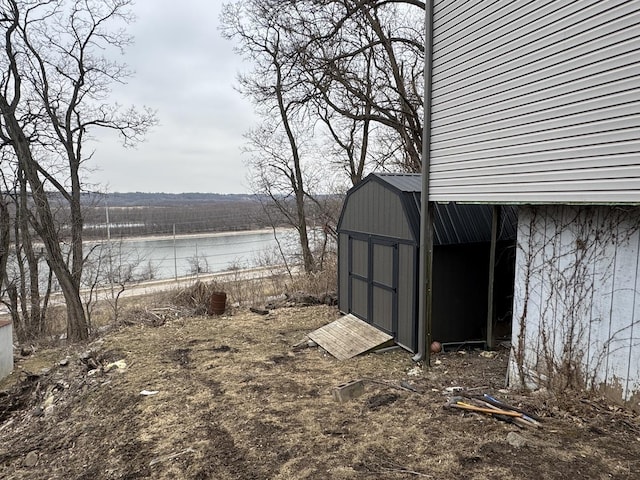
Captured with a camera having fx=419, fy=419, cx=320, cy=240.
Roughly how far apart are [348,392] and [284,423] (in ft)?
2.62

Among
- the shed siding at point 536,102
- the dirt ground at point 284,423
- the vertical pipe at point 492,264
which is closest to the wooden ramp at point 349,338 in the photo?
the dirt ground at point 284,423

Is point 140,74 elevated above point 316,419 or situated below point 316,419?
above

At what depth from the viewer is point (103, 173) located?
43.9 feet

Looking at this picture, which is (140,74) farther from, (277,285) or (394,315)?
(394,315)

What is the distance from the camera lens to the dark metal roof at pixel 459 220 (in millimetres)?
6047

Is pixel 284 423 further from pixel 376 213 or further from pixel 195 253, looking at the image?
pixel 195 253

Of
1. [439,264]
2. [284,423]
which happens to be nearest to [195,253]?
[439,264]

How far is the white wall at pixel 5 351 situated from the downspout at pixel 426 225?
740 centimetres

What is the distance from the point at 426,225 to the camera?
530 cm

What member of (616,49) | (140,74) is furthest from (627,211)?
(140,74)

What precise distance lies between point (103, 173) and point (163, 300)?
17.4ft

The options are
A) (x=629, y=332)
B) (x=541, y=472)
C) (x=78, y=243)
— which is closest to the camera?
(x=541, y=472)

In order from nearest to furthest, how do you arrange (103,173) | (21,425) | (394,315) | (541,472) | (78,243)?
(541,472), (21,425), (394,315), (78,243), (103,173)

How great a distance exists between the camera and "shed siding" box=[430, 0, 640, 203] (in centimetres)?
292
